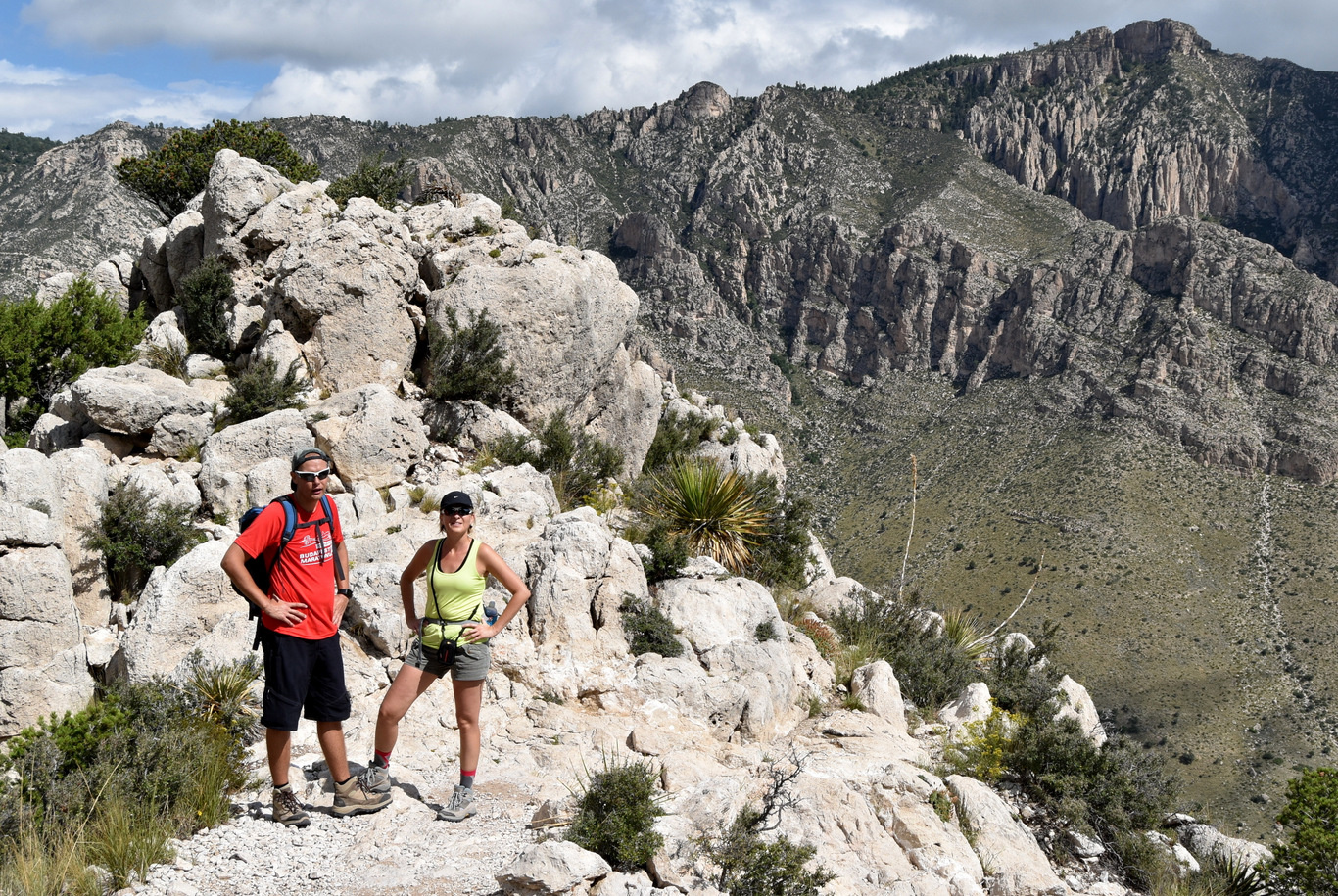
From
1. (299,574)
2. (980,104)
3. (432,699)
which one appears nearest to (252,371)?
(432,699)

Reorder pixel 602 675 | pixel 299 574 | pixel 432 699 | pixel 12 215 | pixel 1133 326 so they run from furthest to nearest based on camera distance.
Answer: pixel 1133 326, pixel 12 215, pixel 602 675, pixel 432 699, pixel 299 574

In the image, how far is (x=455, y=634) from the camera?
5.41 meters

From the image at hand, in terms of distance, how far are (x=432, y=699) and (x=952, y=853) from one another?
4622mm

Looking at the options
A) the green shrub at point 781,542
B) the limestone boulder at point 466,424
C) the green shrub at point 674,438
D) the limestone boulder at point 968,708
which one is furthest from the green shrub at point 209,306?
the limestone boulder at point 968,708

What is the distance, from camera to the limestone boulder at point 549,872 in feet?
15.0

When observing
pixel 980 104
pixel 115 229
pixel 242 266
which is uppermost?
pixel 980 104

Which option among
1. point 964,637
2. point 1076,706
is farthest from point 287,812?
point 1076,706

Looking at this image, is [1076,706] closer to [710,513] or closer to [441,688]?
[710,513]

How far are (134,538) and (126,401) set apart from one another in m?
3.05

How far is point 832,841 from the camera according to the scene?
5.94 m

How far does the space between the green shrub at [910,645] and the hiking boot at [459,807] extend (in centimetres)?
634

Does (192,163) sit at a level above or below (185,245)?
above

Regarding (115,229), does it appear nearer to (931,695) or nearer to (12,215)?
(12,215)

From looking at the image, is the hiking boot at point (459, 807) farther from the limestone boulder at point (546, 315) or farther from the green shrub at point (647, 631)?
the limestone boulder at point (546, 315)
